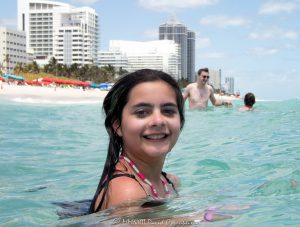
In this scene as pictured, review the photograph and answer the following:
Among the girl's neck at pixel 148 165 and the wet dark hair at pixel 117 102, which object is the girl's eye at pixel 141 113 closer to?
the wet dark hair at pixel 117 102

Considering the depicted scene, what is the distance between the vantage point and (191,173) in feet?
16.6

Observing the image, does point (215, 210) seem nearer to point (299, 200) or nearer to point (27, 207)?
point (299, 200)

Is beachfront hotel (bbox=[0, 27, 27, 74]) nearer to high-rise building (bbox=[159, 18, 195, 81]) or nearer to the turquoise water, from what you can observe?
high-rise building (bbox=[159, 18, 195, 81])

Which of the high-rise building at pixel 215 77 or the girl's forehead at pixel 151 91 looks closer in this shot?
the girl's forehead at pixel 151 91

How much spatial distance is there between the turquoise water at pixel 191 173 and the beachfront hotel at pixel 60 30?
5401 inches

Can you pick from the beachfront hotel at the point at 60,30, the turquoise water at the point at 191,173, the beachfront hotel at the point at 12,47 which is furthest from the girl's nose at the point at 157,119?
the beachfront hotel at the point at 60,30

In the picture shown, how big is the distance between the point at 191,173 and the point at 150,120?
8.93ft

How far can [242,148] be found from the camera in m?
6.64

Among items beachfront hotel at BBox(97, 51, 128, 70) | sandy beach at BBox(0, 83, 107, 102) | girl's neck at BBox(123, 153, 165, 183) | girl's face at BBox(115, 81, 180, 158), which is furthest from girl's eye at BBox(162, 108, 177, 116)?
beachfront hotel at BBox(97, 51, 128, 70)

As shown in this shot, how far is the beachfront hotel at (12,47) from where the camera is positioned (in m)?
123

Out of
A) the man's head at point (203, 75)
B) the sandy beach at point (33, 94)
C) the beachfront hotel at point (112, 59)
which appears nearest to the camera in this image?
the man's head at point (203, 75)

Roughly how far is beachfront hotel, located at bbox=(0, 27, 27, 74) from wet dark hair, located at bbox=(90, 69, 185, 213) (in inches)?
4745

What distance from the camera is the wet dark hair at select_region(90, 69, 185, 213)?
99.8 inches

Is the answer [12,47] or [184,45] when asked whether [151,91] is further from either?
[184,45]
